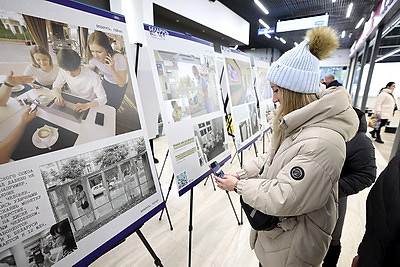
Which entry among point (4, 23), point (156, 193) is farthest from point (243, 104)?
point (4, 23)

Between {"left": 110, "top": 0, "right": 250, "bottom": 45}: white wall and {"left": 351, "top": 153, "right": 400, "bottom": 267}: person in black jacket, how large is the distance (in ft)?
11.3

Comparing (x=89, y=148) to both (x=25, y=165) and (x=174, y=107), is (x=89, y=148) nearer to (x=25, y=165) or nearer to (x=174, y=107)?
(x=25, y=165)

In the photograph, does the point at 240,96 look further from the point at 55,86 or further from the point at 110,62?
the point at 55,86

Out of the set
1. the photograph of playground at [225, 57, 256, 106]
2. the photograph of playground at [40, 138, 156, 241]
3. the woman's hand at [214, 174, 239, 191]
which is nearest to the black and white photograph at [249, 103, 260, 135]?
the photograph of playground at [225, 57, 256, 106]

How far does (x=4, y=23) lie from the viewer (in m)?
0.60

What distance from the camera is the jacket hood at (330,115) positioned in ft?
2.65

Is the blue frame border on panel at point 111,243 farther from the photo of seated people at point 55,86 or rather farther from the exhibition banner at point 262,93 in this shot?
the exhibition banner at point 262,93

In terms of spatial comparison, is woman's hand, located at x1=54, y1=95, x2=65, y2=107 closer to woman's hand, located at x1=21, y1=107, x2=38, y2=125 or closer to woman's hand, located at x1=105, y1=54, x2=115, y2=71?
woman's hand, located at x1=21, y1=107, x2=38, y2=125

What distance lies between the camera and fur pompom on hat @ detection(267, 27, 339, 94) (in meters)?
0.90

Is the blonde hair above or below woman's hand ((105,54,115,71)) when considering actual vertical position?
below

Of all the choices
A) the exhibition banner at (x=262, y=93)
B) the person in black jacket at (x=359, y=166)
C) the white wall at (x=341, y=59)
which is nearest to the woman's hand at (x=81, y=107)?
the person in black jacket at (x=359, y=166)

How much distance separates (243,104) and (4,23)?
2.02 m

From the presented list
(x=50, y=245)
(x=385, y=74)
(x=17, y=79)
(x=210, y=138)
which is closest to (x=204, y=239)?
(x=210, y=138)

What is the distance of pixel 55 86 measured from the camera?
2.36 feet
